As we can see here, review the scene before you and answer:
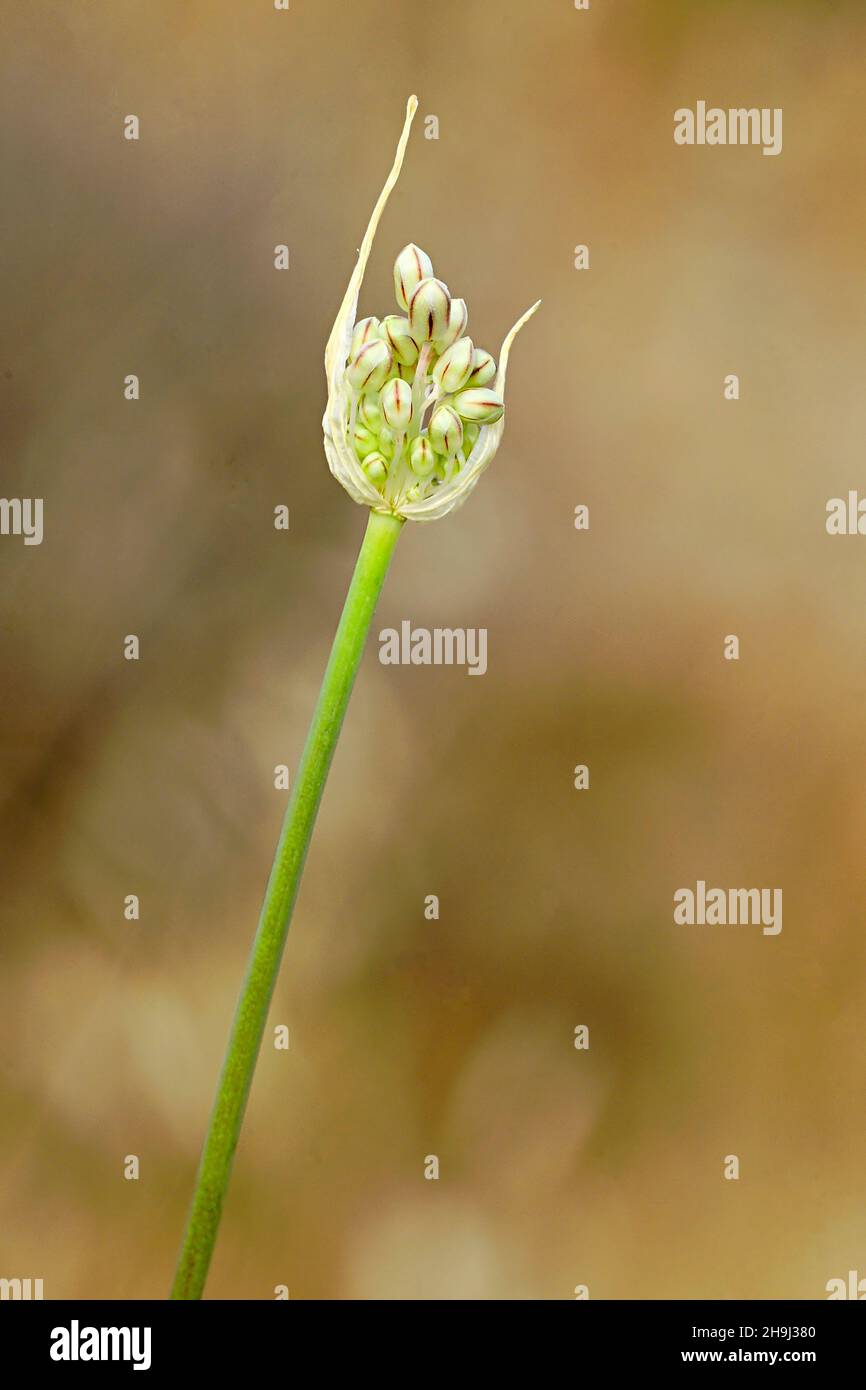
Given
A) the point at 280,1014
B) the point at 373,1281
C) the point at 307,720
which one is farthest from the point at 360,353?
the point at 373,1281

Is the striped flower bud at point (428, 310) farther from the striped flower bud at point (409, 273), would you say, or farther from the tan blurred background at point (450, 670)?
the tan blurred background at point (450, 670)

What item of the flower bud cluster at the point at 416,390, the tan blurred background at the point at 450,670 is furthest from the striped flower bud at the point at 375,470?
the tan blurred background at the point at 450,670

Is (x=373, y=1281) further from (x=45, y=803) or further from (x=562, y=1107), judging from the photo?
(x=45, y=803)

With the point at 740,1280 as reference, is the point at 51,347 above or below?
above

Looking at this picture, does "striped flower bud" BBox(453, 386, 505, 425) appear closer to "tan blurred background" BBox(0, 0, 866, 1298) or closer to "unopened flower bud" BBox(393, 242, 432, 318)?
"unopened flower bud" BBox(393, 242, 432, 318)

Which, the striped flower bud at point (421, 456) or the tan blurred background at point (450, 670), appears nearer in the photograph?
the striped flower bud at point (421, 456)

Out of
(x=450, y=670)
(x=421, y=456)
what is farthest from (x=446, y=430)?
(x=450, y=670)

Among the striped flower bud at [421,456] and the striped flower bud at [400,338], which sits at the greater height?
the striped flower bud at [400,338]

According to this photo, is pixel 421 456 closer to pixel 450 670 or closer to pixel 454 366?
pixel 454 366
